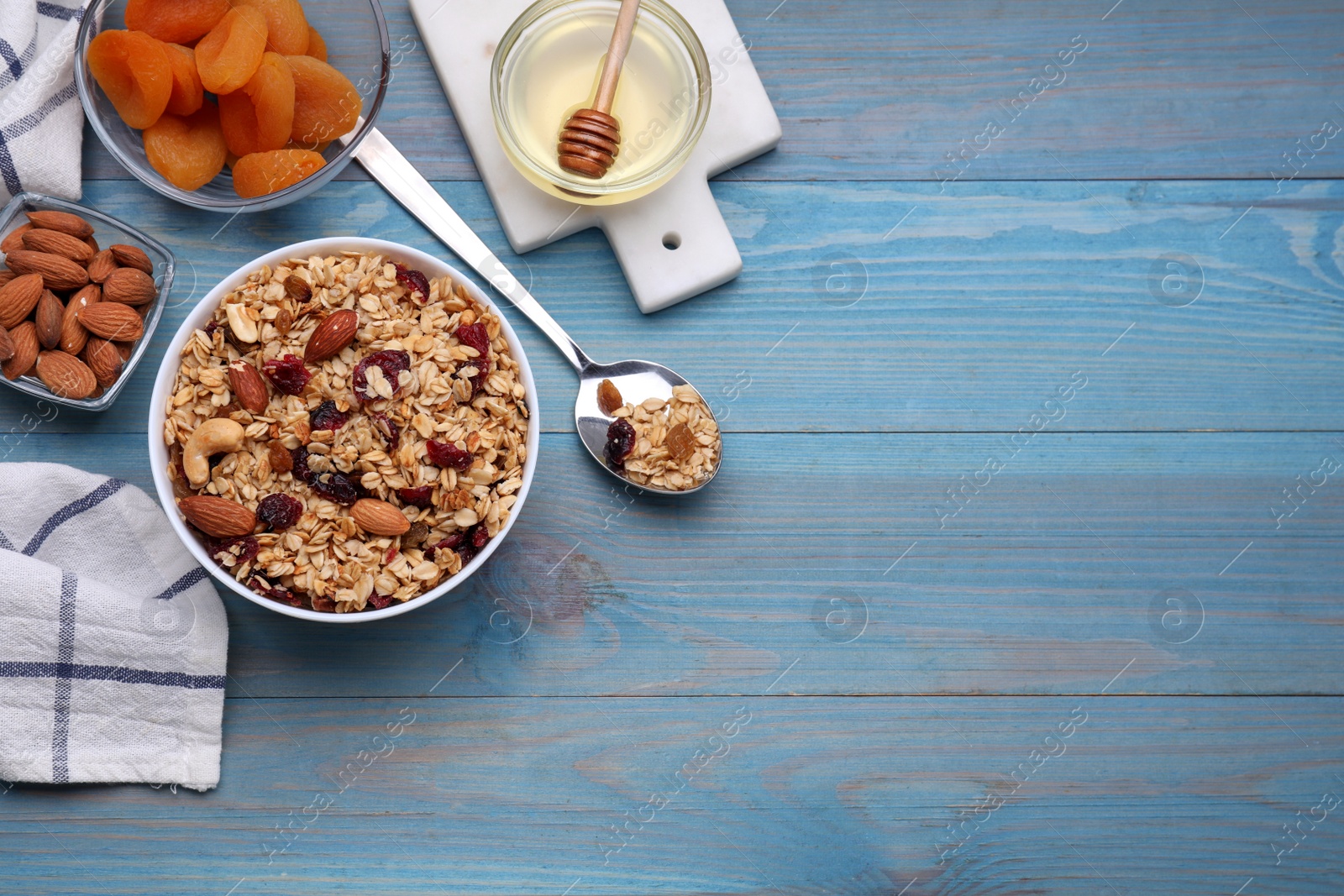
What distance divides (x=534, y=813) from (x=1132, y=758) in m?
0.84

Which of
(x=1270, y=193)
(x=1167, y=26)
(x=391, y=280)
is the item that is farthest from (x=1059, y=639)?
(x=391, y=280)

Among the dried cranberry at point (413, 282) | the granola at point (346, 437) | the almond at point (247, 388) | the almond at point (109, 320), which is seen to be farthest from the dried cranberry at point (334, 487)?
the almond at point (109, 320)

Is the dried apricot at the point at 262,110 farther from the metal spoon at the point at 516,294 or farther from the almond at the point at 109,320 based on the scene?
the almond at the point at 109,320

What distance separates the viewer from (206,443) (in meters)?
1.00

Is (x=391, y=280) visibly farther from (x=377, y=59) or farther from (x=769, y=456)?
(x=769, y=456)

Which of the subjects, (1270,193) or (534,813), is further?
(1270,193)

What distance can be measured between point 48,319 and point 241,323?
29 centimetres

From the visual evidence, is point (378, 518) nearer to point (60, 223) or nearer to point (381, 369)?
point (381, 369)

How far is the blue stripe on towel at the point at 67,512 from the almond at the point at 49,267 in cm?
26

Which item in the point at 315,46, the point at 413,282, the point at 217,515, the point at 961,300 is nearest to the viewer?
the point at 217,515

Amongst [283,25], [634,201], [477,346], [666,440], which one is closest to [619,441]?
[666,440]

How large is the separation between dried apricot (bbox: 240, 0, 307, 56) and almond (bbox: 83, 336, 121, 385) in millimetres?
423

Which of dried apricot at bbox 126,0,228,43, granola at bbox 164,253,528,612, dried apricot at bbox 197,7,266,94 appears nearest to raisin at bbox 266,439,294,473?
granola at bbox 164,253,528,612

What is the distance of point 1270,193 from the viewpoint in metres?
1.35
